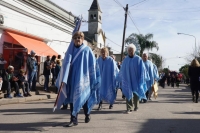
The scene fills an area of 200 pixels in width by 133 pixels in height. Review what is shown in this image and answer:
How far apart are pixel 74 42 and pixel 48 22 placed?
1668cm

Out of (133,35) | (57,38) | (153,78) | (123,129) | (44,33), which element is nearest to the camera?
(123,129)

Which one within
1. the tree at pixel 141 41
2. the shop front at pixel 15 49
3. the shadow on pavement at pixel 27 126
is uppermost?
the tree at pixel 141 41

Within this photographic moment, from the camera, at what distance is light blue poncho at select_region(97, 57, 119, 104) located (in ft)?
29.0

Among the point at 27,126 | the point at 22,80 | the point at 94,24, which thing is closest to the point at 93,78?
the point at 27,126

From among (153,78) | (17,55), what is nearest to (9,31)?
(17,55)

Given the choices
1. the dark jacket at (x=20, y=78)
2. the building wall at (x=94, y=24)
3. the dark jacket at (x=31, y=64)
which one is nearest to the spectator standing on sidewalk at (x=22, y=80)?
the dark jacket at (x=20, y=78)

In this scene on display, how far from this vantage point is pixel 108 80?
9.02m

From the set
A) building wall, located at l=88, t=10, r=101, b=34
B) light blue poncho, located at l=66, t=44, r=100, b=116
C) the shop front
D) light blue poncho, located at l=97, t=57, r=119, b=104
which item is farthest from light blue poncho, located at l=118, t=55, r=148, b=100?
building wall, located at l=88, t=10, r=101, b=34

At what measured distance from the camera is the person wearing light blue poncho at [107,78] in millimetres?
8828

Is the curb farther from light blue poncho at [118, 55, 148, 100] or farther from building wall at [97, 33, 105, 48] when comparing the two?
building wall at [97, 33, 105, 48]

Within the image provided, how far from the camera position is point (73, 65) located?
6078 mm

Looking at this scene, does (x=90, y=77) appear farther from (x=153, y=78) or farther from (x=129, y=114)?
(x=153, y=78)

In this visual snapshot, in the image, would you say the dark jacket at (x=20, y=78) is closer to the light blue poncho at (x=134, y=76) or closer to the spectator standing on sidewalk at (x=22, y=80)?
the spectator standing on sidewalk at (x=22, y=80)

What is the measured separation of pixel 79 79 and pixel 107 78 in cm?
318
